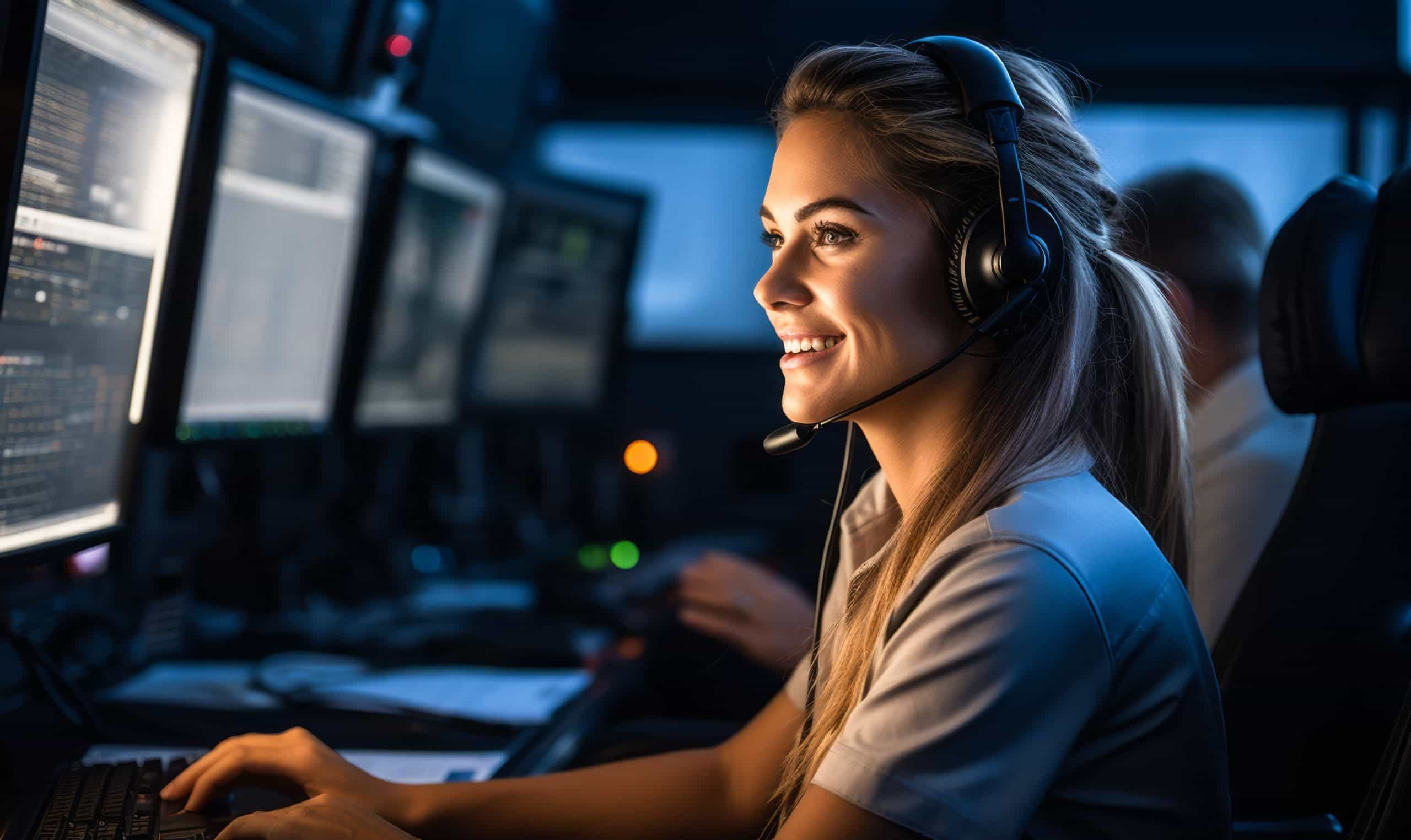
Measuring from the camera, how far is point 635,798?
0.96m

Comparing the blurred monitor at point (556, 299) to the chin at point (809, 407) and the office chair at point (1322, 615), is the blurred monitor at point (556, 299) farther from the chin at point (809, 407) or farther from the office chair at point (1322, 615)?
the office chair at point (1322, 615)

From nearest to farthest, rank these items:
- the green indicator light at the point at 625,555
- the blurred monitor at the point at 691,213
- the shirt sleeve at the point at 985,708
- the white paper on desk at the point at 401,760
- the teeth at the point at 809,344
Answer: the shirt sleeve at the point at 985,708 < the teeth at the point at 809,344 < the white paper on desk at the point at 401,760 < the green indicator light at the point at 625,555 < the blurred monitor at the point at 691,213

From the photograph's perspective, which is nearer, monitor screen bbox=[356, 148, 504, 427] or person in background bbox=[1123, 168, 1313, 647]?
person in background bbox=[1123, 168, 1313, 647]

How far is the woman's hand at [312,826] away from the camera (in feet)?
2.38

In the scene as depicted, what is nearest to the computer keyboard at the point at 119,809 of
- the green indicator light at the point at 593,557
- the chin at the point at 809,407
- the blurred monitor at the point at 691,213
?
the chin at the point at 809,407

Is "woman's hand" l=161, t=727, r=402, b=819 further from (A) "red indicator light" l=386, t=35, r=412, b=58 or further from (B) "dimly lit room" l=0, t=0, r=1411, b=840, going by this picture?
(A) "red indicator light" l=386, t=35, r=412, b=58

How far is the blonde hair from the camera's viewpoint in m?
0.81

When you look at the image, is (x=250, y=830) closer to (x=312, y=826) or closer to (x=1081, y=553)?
(x=312, y=826)

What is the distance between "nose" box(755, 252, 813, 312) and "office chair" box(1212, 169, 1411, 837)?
1.41ft

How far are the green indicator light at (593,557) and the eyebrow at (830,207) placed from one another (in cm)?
111

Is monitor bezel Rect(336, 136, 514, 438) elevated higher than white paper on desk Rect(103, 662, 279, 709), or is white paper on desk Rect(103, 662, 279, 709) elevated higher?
monitor bezel Rect(336, 136, 514, 438)

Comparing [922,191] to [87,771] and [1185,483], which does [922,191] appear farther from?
[87,771]

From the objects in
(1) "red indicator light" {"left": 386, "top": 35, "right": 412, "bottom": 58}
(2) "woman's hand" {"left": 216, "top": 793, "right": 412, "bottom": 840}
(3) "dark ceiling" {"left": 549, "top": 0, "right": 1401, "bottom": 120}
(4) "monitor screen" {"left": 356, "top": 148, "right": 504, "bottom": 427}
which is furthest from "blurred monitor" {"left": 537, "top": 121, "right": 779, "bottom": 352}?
(2) "woman's hand" {"left": 216, "top": 793, "right": 412, "bottom": 840}

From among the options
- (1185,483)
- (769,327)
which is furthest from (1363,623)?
(769,327)
